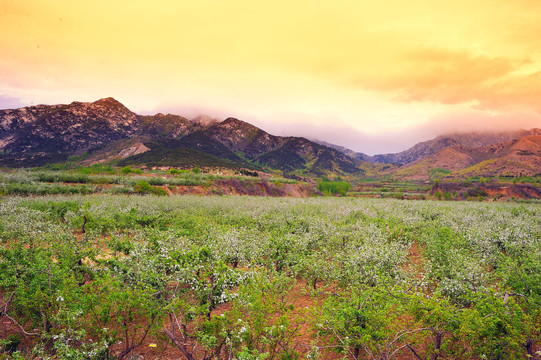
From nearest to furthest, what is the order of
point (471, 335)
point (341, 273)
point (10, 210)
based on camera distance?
point (471, 335) → point (341, 273) → point (10, 210)

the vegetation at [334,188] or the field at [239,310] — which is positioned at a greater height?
the field at [239,310]

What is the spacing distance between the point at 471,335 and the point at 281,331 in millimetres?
4331

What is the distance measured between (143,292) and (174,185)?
58941 millimetres

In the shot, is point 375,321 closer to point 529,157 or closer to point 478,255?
point 478,255

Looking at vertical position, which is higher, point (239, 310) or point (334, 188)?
point (239, 310)

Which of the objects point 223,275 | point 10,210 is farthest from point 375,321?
point 10,210

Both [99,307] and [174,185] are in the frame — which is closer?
[99,307]

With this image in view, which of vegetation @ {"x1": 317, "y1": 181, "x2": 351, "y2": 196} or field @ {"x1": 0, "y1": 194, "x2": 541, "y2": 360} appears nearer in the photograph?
field @ {"x1": 0, "y1": 194, "x2": 541, "y2": 360}

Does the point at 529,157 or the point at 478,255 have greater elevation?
the point at 529,157

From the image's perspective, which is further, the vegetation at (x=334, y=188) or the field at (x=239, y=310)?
the vegetation at (x=334, y=188)

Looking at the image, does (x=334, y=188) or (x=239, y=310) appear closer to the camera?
(x=239, y=310)

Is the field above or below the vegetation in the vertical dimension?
above

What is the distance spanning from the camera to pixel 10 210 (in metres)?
17.9

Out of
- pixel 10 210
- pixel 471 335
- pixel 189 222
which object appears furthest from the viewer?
pixel 10 210
